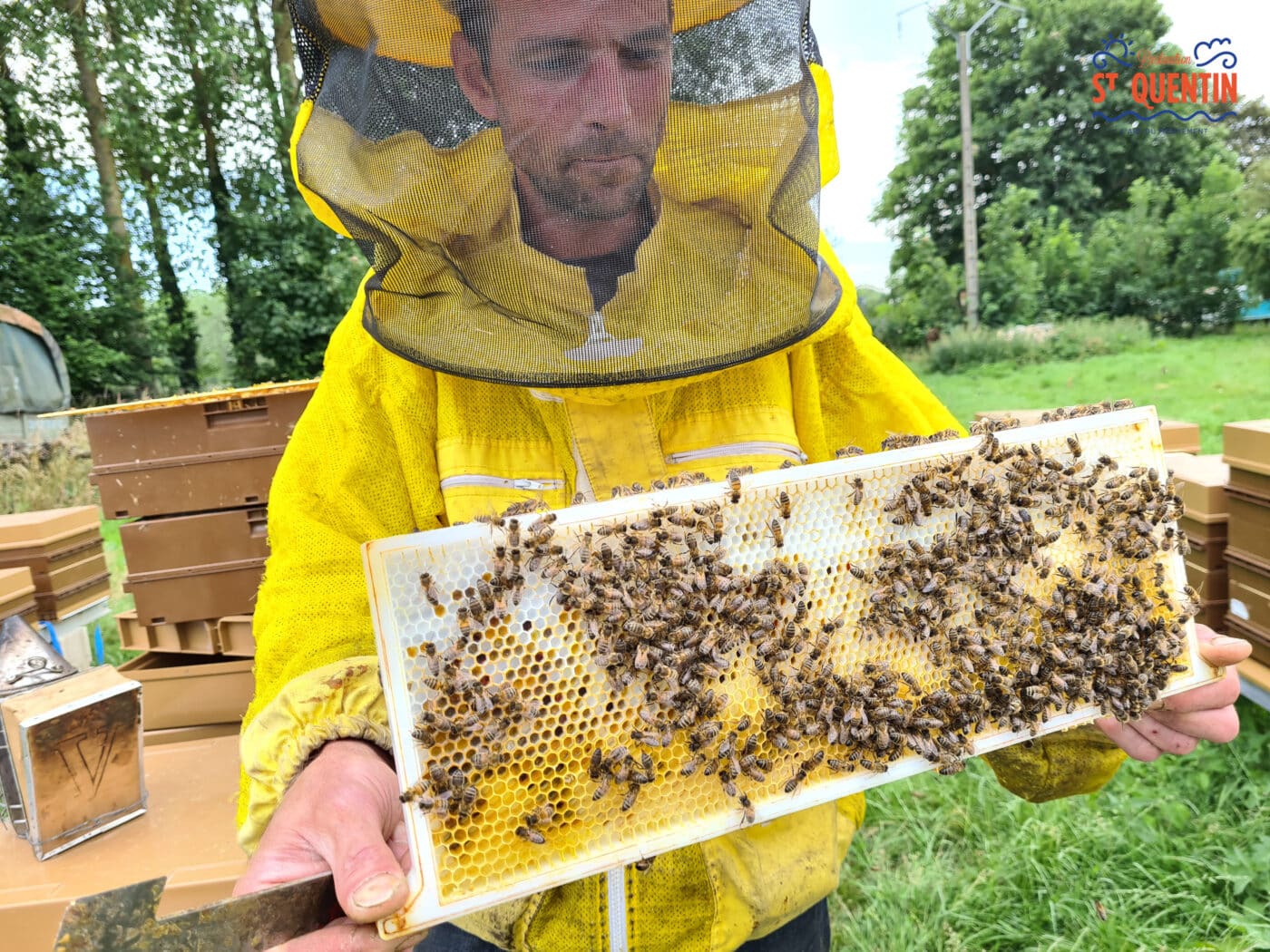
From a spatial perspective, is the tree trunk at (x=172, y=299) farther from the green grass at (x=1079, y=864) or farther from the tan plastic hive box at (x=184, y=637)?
the green grass at (x=1079, y=864)

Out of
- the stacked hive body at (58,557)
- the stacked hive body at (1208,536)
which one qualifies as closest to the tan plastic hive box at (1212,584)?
the stacked hive body at (1208,536)

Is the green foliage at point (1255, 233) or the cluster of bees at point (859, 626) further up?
the green foliage at point (1255, 233)

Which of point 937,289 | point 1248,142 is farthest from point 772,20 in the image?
point 1248,142

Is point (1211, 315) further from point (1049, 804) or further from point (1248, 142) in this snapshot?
point (1049, 804)

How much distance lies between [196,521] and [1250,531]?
545cm

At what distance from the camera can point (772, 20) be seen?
1.77 m

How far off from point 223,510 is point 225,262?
12.4 metres

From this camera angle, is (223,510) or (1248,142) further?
(1248,142)

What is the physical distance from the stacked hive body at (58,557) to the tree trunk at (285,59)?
1155 cm

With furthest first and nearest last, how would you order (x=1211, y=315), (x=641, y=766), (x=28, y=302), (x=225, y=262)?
(x=1211, y=315) → (x=225, y=262) → (x=28, y=302) → (x=641, y=766)

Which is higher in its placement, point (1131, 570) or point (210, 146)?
point (210, 146)

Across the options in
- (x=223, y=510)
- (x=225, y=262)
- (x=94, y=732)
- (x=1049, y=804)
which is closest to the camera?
(x=94, y=732)

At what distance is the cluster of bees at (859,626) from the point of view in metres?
1.26

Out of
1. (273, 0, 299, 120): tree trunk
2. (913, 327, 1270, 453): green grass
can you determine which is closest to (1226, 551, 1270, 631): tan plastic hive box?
(913, 327, 1270, 453): green grass
